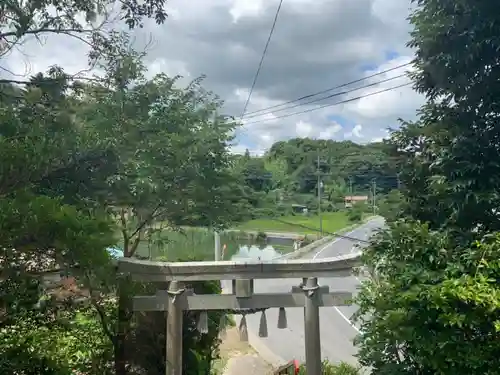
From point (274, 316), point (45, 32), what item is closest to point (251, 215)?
point (45, 32)

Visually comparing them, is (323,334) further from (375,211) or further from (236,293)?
(375,211)

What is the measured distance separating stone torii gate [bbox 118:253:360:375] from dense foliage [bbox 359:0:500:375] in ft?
3.15

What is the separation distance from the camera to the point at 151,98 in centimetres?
459

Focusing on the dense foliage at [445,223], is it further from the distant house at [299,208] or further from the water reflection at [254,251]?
the water reflection at [254,251]

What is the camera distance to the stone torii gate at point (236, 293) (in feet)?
11.9

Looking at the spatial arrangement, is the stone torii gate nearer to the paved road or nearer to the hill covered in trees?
the hill covered in trees

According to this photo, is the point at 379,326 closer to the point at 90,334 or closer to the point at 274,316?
the point at 90,334

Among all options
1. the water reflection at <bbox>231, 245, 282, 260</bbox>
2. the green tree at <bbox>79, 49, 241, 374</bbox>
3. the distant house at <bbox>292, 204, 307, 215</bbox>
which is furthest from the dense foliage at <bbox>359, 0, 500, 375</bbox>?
the water reflection at <bbox>231, 245, 282, 260</bbox>

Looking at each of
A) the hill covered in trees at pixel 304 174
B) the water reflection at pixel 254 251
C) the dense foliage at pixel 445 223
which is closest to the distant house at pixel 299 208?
the hill covered in trees at pixel 304 174

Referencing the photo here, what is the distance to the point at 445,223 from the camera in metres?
2.46

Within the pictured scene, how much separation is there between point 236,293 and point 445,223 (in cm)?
193

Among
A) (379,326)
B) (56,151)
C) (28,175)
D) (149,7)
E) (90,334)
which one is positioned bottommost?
(90,334)

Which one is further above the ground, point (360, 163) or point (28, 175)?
point (360, 163)

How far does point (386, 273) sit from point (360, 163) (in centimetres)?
513
